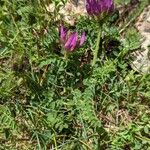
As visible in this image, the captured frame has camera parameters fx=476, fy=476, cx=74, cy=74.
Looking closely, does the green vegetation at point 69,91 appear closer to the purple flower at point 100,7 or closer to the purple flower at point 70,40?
the purple flower at point 70,40

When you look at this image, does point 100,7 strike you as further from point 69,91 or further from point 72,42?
point 69,91

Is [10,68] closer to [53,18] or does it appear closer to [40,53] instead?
[40,53]

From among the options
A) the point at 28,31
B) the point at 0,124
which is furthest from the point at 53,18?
the point at 0,124

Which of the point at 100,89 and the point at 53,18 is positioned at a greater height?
the point at 53,18

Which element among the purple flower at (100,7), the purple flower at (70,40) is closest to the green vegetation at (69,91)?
the purple flower at (70,40)

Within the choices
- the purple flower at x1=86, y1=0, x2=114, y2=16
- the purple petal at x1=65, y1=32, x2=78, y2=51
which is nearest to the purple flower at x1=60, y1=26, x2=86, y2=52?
the purple petal at x1=65, y1=32, x2=78, y2=51

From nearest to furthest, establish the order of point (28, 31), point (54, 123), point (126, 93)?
point (54, 123) < point (126, 93) < point (28, 31)

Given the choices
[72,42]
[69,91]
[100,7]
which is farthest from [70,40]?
[69,91]
